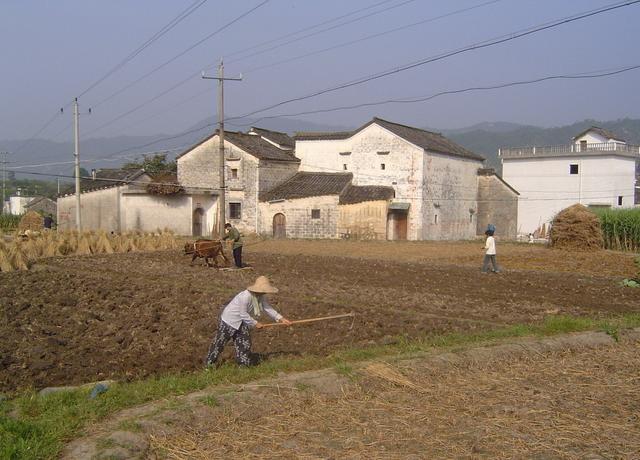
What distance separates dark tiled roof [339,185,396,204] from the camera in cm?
3744

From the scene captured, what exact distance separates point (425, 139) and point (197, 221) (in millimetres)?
15616

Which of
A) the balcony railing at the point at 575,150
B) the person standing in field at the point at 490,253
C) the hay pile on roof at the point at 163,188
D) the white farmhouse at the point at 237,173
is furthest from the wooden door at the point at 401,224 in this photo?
the person standing in field at the point at 490,253

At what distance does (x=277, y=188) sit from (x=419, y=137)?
9.54m

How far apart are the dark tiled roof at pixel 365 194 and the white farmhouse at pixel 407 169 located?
0.72 metres

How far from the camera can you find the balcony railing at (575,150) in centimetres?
4809

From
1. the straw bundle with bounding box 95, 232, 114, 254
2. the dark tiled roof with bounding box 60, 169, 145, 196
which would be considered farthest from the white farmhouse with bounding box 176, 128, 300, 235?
the straw bundle with bounding box 95, 232, 114, 254

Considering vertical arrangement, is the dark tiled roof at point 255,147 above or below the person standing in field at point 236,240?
above

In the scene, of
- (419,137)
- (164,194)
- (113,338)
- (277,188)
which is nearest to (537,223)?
(419,137)

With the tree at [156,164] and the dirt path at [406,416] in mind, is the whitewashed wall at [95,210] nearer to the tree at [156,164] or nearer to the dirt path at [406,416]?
the tree at [156,164]

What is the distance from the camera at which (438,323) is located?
10.8 m

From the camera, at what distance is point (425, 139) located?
42500mm

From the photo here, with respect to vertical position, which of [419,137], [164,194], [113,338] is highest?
[419,137]

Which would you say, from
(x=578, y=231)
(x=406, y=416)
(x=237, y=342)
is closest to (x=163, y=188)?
(x=578, y=231)

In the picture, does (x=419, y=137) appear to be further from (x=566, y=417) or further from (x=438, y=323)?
(x=566, y=417)
